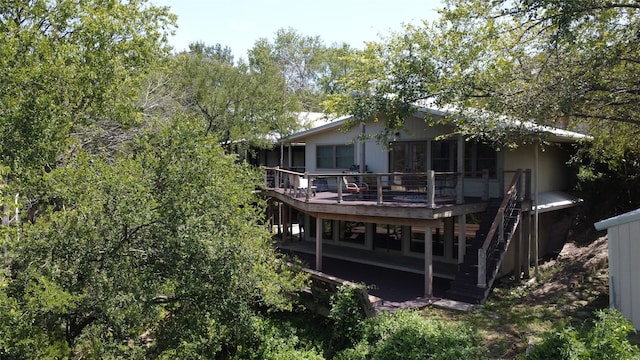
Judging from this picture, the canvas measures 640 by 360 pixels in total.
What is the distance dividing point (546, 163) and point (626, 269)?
29.1ft

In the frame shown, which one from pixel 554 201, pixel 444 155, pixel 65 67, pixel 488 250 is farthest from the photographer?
pixel 554 201

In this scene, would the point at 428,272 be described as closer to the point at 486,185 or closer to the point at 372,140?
the point at 486,185

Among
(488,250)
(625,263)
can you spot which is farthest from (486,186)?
(625,263)

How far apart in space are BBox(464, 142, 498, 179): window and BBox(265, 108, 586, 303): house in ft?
0.10

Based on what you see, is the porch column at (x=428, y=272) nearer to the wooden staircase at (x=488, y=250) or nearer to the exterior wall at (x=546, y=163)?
the wooden staircase at (x=488, y=250)

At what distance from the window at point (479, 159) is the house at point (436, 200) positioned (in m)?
0.03

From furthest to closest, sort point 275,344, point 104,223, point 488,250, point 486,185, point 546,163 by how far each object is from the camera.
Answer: point 546,163 → point 486,185 → point 488,250 → point 275,344 → point 104,223

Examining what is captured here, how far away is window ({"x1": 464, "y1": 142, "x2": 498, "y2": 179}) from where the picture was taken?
45.9 ft

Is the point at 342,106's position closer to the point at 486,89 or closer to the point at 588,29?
the point at 486,89

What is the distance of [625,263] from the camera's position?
337 inches

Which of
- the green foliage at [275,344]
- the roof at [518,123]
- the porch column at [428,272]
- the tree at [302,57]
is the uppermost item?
the tree at [302,57]

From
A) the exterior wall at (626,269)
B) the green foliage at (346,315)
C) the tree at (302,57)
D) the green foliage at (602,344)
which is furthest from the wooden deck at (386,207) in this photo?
the tree at (302,57)

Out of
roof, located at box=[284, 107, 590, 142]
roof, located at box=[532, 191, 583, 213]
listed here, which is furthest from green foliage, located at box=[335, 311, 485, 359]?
roof, located at box=[532, 191, 583, 213]

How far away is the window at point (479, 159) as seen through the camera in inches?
550
